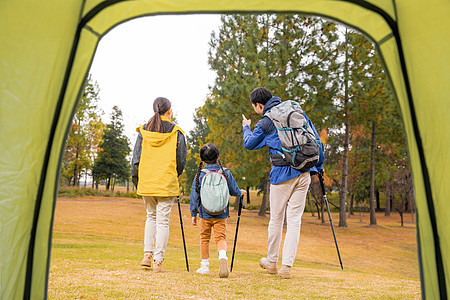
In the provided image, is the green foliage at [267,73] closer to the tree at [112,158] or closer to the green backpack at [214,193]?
the green backpack at [214,193]

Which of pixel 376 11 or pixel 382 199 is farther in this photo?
pixel 382 199

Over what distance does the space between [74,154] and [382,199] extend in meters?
23.1

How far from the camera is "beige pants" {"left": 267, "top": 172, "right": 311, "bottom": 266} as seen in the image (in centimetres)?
321

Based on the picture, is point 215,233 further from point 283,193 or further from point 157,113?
point 157,113

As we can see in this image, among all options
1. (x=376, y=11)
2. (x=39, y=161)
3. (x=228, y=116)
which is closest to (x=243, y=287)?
(x=39, y=161)

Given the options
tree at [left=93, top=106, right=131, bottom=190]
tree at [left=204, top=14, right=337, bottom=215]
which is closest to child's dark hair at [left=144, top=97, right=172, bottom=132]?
tree at [left=204, top=14, right=337, bottom=215]

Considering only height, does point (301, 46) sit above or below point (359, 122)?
above

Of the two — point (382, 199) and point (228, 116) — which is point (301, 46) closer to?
point (228, 116)

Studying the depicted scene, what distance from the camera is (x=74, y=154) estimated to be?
64.2 ft

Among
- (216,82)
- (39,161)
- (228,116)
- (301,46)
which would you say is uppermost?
(301,46)

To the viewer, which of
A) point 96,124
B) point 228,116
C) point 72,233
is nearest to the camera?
point 72,233

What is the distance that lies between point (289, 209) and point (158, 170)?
1320 mm

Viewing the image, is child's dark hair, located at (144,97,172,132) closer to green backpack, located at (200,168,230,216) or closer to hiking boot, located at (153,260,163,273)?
green backpack, located at (200,168,230,216)

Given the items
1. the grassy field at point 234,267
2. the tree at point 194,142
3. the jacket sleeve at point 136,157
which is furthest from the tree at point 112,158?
the jacket sleeve at point 136,157
